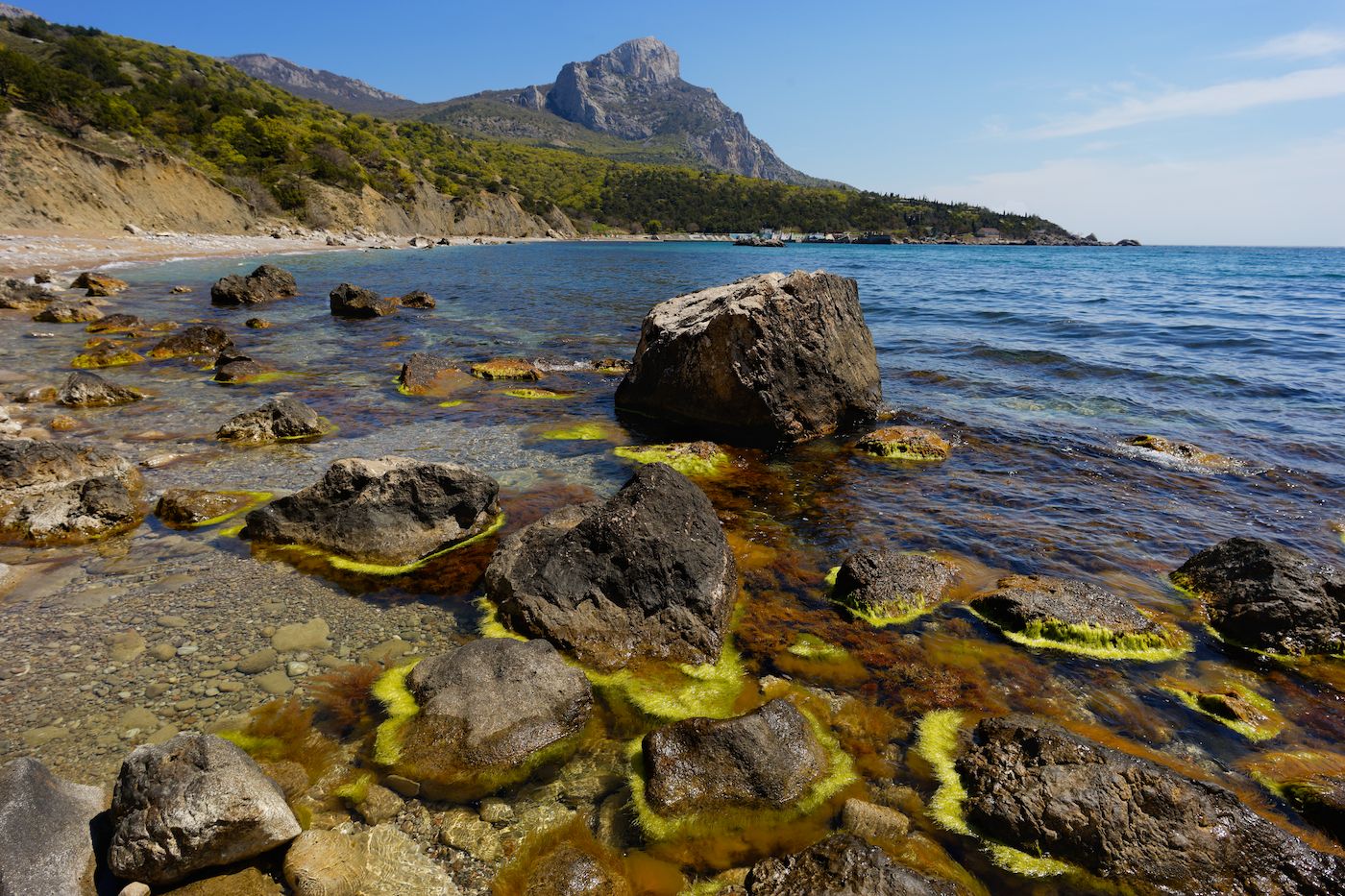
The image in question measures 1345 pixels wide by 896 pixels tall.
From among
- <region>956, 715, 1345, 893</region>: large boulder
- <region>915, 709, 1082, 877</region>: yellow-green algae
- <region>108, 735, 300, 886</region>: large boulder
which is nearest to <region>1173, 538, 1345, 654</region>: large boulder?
<region>956, 715, 1345, 893</region>: large boulder

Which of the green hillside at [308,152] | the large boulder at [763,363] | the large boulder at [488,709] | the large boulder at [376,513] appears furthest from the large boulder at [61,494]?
the green hillside at [308,152]

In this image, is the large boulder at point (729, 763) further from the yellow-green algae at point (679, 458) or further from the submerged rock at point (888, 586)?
the yellow-green algae at point (679, 458)

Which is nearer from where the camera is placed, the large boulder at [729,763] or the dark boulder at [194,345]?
the large boulder at [729,763]

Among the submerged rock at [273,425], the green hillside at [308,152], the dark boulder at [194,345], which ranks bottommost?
the submerged rock at [273,425]

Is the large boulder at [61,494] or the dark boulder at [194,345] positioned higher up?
the dark boulder at [194,345]

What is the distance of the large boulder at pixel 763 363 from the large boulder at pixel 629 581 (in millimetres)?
5893

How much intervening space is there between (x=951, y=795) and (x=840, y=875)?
5.29 ft

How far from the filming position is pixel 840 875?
140 inches

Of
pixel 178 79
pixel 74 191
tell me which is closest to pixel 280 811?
pixel 74 191

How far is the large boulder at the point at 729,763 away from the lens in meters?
4.58

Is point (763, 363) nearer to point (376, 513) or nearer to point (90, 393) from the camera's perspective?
point (376, 513)

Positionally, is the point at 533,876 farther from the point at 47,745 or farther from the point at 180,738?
the point at 47,745

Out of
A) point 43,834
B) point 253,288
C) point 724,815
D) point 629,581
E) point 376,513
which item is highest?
point 253,288

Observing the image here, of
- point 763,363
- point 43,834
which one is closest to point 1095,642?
point 763,363
